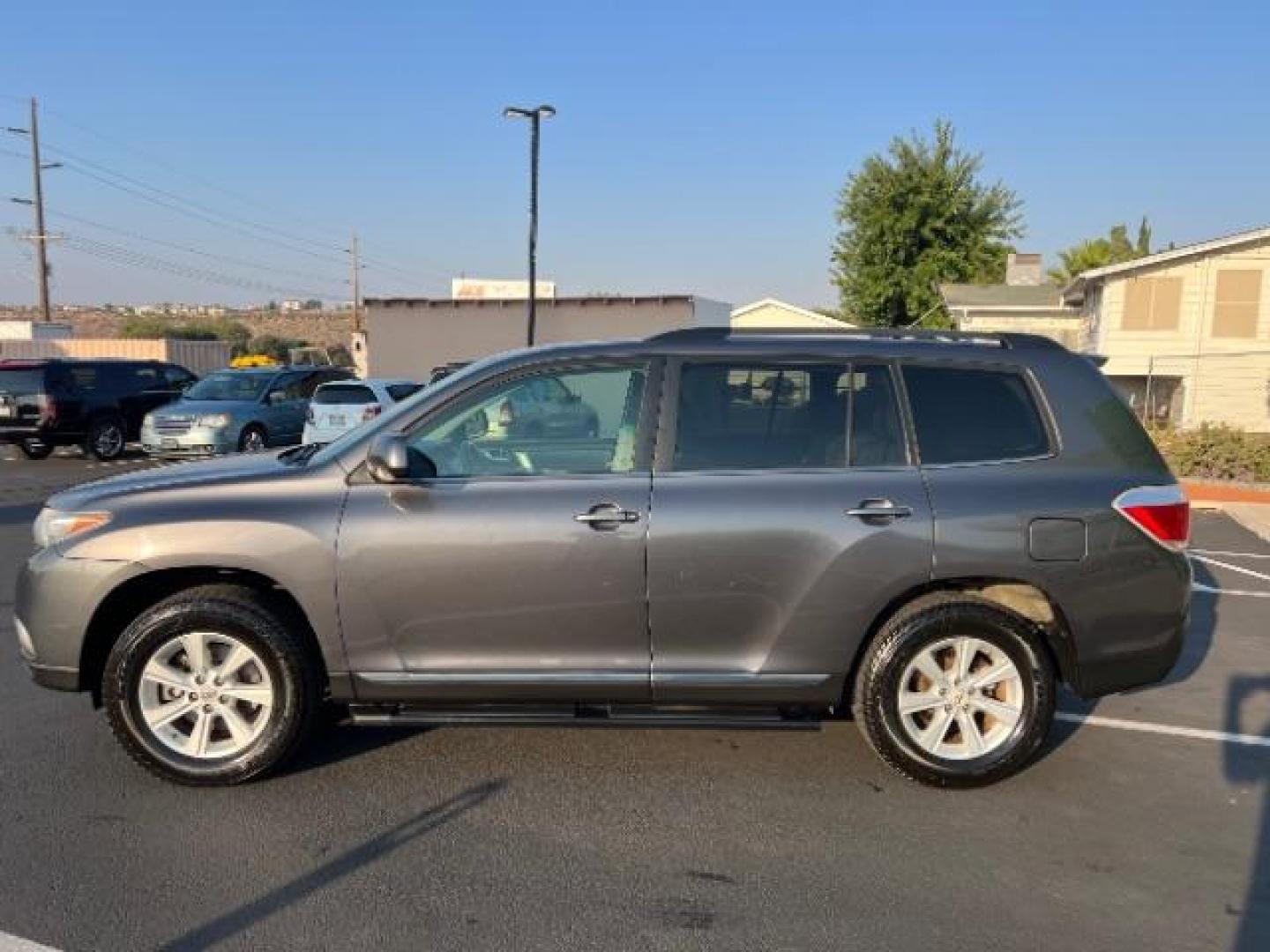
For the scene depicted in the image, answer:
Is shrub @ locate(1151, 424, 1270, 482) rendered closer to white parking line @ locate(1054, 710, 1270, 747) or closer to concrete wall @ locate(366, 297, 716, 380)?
white parking line @ locate(1054, 710, 1270, 747)

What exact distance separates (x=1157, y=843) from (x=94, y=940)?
3.59m

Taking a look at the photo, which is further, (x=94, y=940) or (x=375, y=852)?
(x=375, y=852)

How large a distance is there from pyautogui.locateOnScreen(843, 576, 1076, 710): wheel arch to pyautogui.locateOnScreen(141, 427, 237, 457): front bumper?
42.6 feet

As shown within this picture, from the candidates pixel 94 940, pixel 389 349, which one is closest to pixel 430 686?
pixel 94 940

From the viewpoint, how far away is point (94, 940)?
2.83 metres

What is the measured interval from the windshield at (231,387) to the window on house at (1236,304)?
23012 mm

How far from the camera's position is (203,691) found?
3.84 m

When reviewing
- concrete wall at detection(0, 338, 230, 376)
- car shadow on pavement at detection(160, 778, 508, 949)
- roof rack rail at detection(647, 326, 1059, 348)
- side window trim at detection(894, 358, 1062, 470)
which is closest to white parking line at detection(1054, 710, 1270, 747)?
side window trim at detection(894, 358, 1062, 470)

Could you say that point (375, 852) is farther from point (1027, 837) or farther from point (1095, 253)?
point (1095, 253)

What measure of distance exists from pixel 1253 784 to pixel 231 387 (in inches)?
615

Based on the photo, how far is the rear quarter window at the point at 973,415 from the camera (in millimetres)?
3881

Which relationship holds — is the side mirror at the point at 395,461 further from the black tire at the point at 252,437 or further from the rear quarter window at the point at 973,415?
the black tire at the point at 252,437

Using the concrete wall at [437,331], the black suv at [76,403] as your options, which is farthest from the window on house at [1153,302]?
→ the black suv at [76,403]

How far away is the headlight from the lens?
3.83 meters
